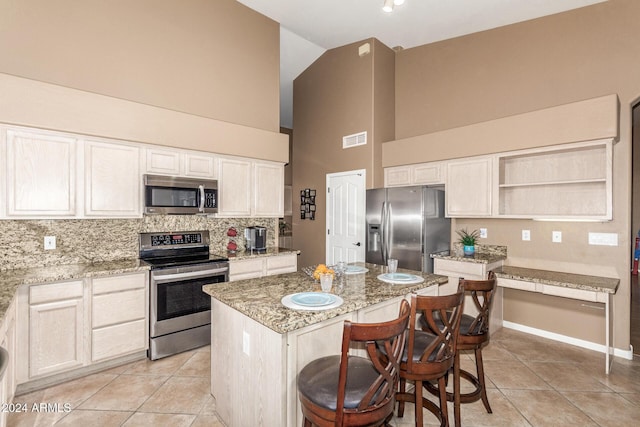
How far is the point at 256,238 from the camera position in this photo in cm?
430

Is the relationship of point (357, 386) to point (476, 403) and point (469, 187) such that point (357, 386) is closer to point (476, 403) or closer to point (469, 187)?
point (476, 403)

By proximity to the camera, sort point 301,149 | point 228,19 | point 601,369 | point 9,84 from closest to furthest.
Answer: point 9,84 < point 601,369 < point 228,19 < point 301,149

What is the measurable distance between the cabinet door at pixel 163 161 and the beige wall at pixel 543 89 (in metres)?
3.22

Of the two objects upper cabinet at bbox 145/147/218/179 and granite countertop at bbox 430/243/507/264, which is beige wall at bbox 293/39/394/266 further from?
→ upper cabinet at bbox 145/147/218/179

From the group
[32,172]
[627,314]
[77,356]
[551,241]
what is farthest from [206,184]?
[627,314]

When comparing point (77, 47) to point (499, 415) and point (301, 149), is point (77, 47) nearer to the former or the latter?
point (301, 149)

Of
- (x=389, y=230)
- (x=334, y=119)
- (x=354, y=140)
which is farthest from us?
(x=334, y=119)

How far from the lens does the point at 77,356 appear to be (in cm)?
277

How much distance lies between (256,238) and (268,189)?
75cm

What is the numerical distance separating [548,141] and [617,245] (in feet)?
4.29

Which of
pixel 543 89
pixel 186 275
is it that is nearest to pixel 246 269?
pixel 186 275

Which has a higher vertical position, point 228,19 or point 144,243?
point 228,19

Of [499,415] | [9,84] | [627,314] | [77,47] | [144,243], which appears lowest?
[499,415]

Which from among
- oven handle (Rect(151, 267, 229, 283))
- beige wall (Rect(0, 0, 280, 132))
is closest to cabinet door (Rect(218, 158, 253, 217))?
beige wall (Rect(0, 0, 280, 132))
